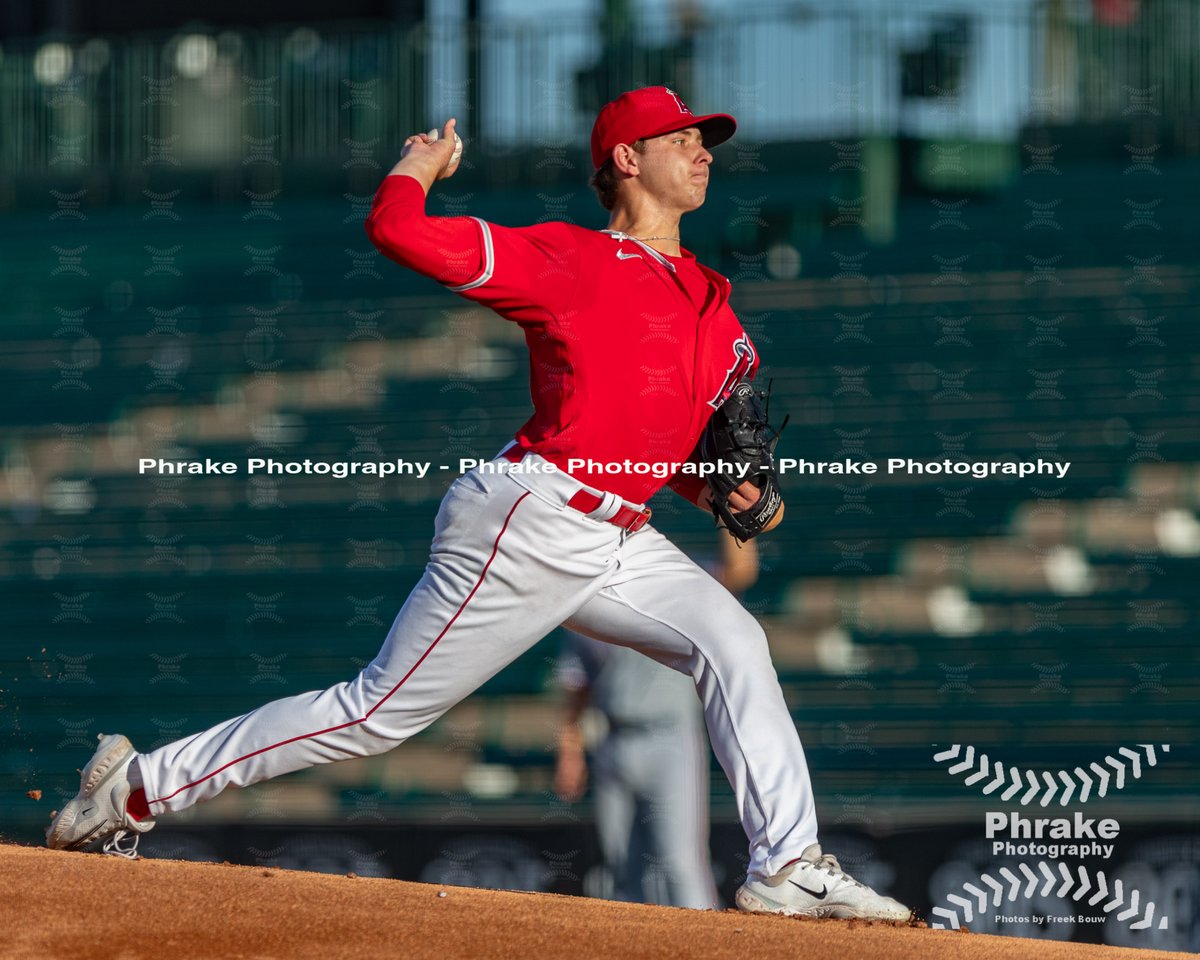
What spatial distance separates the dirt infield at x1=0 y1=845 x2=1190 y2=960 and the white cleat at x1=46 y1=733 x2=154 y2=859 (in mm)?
151

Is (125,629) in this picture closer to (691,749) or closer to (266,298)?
(266,298)

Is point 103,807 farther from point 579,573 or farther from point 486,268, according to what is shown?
point 486,268

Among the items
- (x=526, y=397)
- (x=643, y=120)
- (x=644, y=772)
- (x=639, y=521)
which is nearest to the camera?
(x=639, y=521)

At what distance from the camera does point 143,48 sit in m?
8.30

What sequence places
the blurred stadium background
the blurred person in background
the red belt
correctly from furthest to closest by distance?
the blurred stadium background → the blurred person in background → the red belt

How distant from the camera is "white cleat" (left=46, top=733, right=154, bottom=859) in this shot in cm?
393

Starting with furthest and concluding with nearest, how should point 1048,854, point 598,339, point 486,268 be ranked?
point 1048,854
point 598,339
point 486,268

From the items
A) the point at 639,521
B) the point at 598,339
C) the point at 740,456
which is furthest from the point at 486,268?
the point at 740,456

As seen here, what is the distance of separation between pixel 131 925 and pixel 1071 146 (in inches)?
218

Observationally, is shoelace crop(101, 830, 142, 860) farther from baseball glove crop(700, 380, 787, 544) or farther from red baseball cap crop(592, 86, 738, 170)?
red baseball cap crop(592, 86, 738, 170)

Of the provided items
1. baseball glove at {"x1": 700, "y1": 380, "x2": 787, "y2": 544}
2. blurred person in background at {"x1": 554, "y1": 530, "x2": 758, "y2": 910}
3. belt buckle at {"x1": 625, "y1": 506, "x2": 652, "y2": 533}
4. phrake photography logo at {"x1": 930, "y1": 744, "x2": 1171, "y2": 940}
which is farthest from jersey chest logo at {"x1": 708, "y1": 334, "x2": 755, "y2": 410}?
phrake photography logo at {"x1": 930, "y1": 744, "x2": 1171, "y2": 940}

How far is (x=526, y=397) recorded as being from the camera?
7.65m

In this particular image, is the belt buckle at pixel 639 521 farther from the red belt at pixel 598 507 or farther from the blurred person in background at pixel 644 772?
the blurred person in background at pixel 644 772

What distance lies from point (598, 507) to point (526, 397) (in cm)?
400
